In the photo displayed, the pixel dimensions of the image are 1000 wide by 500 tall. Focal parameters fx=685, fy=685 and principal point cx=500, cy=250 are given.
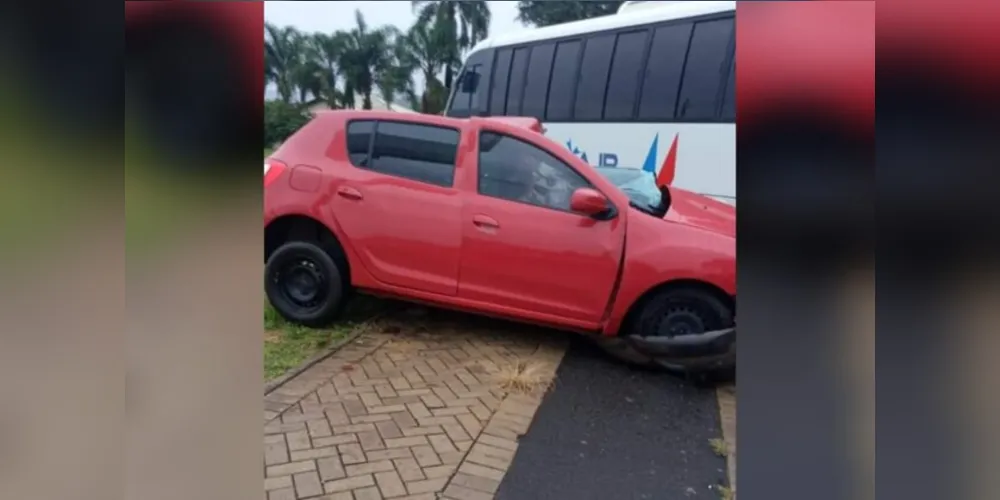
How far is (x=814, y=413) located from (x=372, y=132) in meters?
4.08

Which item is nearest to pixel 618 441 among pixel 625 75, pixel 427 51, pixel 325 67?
pixel 325 67

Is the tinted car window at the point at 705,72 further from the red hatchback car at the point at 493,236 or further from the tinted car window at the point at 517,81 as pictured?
the red hatchback car at the point at 493,236

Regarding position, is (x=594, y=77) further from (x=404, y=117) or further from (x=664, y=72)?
(x=404, y=117)

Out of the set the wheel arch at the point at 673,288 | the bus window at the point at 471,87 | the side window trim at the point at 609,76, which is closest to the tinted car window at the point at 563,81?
the side window trim at the point at 609,76

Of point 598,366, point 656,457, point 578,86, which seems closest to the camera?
point 656,457

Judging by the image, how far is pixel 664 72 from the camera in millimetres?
9023

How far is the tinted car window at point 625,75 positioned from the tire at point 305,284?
5.90m

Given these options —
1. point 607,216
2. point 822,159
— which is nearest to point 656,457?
point 607,216

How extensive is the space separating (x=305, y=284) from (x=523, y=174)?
1.80 meters

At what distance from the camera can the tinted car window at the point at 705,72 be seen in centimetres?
819

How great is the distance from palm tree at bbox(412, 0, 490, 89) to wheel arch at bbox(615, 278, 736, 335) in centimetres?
823

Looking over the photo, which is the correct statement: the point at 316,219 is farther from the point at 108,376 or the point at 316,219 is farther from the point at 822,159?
the point at 822,159

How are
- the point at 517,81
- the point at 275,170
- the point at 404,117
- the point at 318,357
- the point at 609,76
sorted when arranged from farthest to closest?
the point at 517,81
the point at 609,76
the point at 404,117
the point at 275,170
the point at 318,357

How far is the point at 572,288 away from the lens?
4.39 meters
